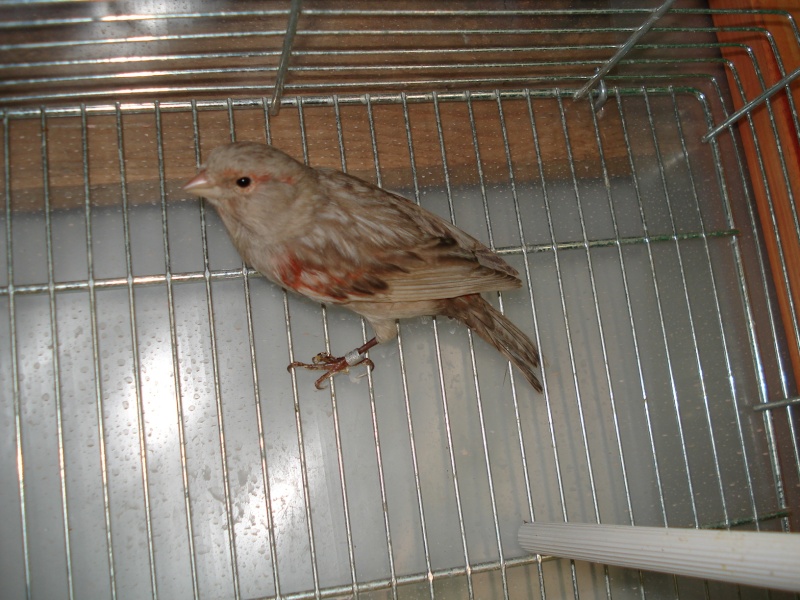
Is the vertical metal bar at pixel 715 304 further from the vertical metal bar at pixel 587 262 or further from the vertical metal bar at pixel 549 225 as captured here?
the vertical metal bar at pixel 549 225

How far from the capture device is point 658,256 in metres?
2.19

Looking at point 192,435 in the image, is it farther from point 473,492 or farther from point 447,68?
point 447,68

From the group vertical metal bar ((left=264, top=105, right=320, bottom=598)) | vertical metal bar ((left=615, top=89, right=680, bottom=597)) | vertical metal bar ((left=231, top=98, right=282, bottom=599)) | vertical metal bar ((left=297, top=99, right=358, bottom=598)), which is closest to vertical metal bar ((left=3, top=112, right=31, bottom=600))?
vertical metal bar ((left=231, top=98, right=282, bottom=599))

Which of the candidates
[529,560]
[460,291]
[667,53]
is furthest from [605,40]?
[529,560]

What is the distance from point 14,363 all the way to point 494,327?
53.9 inches

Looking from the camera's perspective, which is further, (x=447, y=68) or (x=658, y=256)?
(x=658, y=256)

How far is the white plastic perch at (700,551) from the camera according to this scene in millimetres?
875

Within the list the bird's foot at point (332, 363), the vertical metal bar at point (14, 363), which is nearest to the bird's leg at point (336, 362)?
the bird's foot at point (332, 363)

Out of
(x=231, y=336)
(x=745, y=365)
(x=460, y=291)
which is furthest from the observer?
(x=745, y=365)

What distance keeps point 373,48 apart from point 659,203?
1163mm

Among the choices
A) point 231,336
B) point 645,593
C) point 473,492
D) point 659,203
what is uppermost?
point 659,203

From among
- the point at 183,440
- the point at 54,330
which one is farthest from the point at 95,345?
the point at 183,440

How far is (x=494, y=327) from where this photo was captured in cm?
189

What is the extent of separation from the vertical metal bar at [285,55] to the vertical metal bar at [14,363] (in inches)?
30.3
